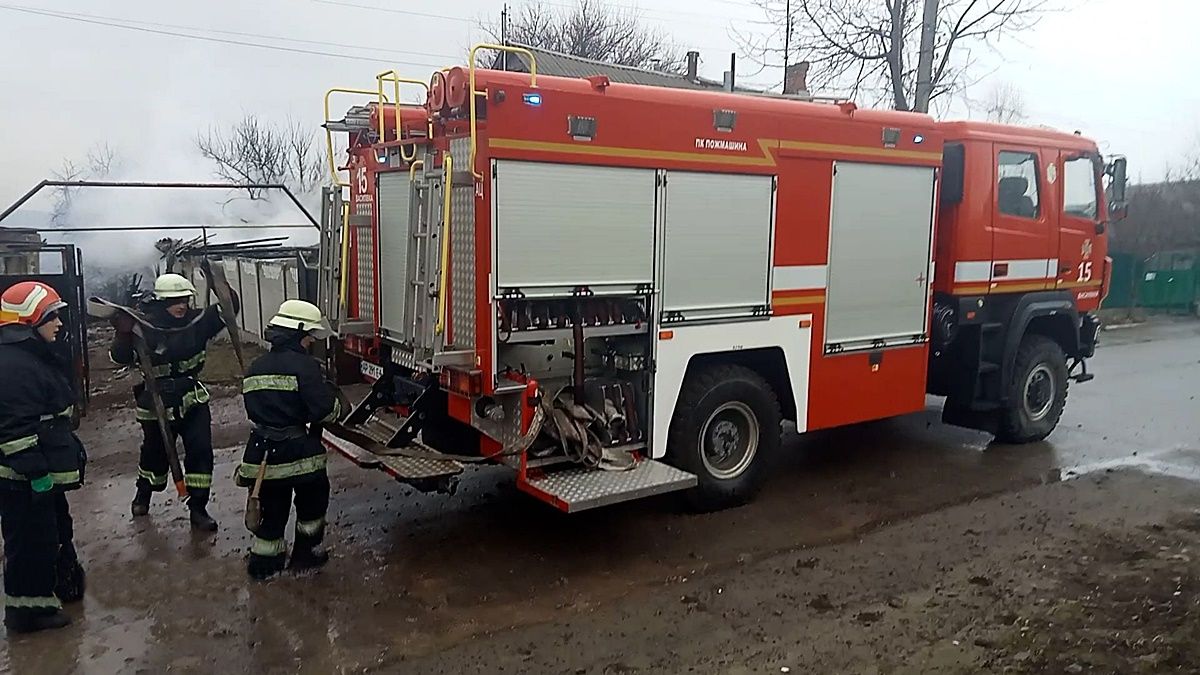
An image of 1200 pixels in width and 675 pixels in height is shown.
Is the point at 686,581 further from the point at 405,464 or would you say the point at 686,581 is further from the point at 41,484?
the point at 41,484

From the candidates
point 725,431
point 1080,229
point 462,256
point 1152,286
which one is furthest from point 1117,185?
point 1152,286

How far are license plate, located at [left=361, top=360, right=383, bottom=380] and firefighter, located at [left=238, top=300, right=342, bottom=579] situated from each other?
1.06 meters

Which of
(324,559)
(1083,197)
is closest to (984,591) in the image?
(324,559)

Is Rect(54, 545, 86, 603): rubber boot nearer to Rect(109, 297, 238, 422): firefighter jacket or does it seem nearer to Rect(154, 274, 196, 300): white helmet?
Rect(109, 297, 238, 422): firefighter jacket

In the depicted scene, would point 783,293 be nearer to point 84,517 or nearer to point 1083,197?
point 1083,197

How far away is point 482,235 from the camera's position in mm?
4926

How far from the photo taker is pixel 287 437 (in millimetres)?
4871

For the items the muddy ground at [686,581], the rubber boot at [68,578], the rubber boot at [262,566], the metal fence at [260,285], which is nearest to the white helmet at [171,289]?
the muddy ground at [686,581]

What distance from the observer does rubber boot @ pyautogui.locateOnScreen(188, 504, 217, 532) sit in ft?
18.6

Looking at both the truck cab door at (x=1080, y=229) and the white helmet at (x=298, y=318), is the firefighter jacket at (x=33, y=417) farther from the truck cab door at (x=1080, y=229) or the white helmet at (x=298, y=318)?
the truck cab door at (x=1080, y=229)

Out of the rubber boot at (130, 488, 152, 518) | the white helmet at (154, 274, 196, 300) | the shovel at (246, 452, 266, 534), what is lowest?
the rubber boot at (130, 488, 152, 518)

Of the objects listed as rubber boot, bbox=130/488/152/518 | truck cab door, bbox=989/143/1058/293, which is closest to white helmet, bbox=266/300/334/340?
rubber boot, bbox=130/488/152/518

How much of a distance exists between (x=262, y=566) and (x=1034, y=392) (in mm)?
6585

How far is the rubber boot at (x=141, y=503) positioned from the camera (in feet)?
19.5
